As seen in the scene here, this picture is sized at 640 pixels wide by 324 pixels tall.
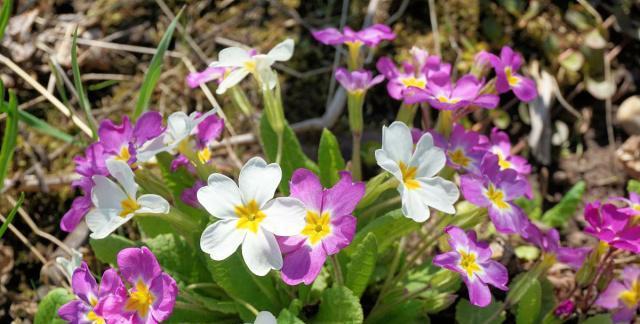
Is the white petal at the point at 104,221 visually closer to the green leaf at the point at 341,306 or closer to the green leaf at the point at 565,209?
the green leaf at the point at 341,306

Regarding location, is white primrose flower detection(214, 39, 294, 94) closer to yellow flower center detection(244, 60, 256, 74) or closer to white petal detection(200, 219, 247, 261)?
yellow flower center detection(244, 60, 256, 74)

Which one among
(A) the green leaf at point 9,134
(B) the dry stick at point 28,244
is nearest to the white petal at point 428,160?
(A) the green leaf at point 9,134

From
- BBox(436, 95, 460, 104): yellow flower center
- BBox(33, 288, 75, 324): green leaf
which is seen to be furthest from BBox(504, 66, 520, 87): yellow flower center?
BBox(33, 288, 75, 324): green leaf

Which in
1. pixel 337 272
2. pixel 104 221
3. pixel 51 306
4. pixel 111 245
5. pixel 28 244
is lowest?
pixel 28 244

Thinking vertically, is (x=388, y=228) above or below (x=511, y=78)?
below

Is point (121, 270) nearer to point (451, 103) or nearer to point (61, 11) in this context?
point (451, 103)

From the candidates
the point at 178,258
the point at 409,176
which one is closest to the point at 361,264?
the point at 409,176

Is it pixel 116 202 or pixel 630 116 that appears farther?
pixel 630 116

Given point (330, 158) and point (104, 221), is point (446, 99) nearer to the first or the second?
point (330, 158)
